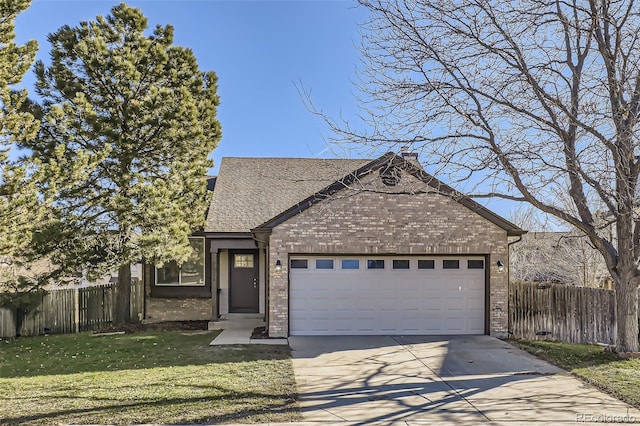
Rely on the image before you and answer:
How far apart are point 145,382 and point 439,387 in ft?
16.1

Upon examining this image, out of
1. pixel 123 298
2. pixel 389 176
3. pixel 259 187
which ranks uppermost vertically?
pixel 259 187

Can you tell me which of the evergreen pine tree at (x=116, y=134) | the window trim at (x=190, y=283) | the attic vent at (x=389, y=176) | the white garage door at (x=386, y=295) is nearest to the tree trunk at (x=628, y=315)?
the white garage door at (x=386, y=295)

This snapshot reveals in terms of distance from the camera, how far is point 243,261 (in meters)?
16.9

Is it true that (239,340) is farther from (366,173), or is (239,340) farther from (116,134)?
(116,134)

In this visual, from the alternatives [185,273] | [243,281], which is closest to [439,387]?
[243,281]

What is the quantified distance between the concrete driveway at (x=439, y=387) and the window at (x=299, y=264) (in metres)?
2.07

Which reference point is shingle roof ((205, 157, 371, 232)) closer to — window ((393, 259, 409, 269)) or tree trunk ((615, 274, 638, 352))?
window ((393, 259, 409, 269))

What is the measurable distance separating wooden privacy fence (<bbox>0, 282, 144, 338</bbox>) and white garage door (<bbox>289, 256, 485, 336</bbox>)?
6.59 m

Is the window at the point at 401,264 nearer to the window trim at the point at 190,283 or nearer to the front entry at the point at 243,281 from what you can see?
the front entry at the point at 243,281

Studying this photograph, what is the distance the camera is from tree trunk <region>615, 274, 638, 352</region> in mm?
10180

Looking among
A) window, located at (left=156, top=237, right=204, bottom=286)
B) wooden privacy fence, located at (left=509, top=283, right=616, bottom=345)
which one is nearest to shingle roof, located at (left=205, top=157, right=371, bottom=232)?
window, located at (left=156, top=237, right=204, bottom=286)

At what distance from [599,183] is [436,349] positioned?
4.88m

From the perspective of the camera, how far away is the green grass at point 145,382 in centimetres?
673

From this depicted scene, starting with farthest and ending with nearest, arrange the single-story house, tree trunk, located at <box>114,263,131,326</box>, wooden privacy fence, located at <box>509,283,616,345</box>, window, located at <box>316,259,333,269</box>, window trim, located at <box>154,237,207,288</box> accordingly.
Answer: window trim, located at <box>154,237,207,288</box>, tree trunk, located at <box>114,263,131,326</box>, window, located at <box>316,259,333,269</box>, the single-story house, wooden privacy fence, located at <box>509,283,616,345</box>
